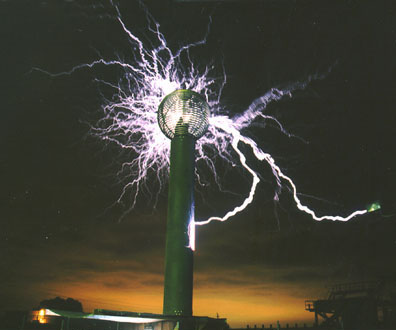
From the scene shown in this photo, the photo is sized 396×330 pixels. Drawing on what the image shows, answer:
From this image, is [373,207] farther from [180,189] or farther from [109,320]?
[109,320]

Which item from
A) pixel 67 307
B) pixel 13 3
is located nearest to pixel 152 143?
pixel 13 3

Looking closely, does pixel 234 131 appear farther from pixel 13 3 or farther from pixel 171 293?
pixel 13 3

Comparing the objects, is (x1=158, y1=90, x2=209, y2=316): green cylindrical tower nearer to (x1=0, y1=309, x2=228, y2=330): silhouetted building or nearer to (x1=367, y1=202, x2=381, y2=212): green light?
(x1=0, y1=309, x2=228, y2=330): silhouetted building

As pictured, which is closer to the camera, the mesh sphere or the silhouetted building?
the silhouetted building

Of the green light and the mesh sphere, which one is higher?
the mesh sphere

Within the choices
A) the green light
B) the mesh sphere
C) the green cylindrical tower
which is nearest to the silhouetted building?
the green cylindrical tower

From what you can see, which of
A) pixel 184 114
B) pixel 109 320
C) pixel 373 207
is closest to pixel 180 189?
pixel 184 114

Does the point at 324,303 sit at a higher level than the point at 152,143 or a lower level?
lower

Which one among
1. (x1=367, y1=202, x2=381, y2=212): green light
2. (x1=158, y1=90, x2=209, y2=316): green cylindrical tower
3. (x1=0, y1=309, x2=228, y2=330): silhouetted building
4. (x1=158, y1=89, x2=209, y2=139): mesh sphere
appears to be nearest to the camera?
(x1=0, y1=309, x2=228, y2=330): silhouetted building
